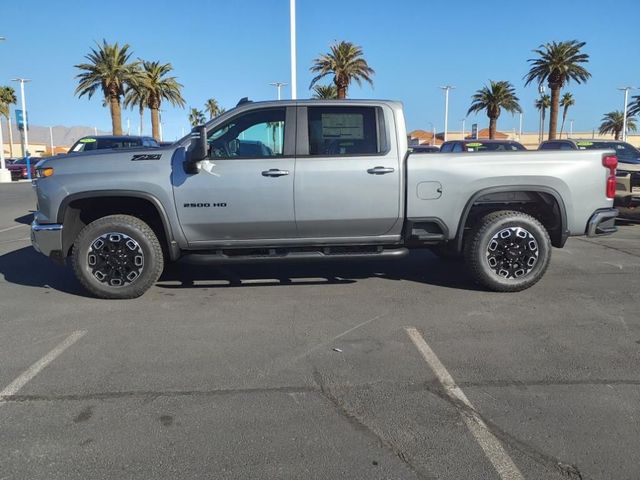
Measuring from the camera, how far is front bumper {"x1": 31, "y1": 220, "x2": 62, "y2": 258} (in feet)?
17.6

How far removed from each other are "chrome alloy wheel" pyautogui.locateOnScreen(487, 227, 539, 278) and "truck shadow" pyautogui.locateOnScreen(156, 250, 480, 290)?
42 cm

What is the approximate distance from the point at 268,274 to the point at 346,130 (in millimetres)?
2168

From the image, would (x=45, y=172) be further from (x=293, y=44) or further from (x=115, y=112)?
(x=115, y=112)

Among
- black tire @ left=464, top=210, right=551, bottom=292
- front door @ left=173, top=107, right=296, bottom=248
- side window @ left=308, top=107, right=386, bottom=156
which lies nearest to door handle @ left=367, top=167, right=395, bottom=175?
side window @ left=308, top=107, right=386, bottom=156

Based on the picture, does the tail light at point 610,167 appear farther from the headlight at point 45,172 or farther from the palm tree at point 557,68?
the palm tree at point 557,68

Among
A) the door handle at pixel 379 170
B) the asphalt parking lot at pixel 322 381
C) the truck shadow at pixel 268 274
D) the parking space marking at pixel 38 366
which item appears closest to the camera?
the asphalt parking lot at pixel 322 381

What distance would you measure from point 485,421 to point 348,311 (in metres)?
2.24

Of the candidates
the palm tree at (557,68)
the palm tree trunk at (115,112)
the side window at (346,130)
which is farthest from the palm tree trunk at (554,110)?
the side window at (346,130)

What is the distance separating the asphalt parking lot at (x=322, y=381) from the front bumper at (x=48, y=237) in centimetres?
60

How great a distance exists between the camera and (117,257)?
215 inches

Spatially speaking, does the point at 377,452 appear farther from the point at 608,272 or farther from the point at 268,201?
the point at 608,272

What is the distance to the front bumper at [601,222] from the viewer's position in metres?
5.65

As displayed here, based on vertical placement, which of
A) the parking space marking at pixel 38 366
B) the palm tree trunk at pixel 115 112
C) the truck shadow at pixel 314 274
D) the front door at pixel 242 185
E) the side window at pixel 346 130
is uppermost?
the palm tree trunk at pixel 115 112

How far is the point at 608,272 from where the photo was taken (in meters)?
6.75
